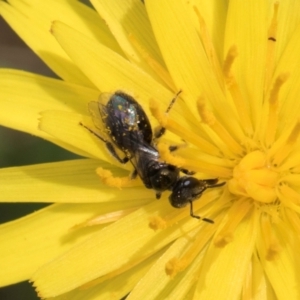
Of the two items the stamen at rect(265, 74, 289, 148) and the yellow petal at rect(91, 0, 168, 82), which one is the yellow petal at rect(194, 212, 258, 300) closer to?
the stamen at rect(265, 74, 289, 148)

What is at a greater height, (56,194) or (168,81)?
(168,81)

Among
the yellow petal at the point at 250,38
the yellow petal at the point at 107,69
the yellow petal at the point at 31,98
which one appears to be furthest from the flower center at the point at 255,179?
the yellow petal at the point at 31,98

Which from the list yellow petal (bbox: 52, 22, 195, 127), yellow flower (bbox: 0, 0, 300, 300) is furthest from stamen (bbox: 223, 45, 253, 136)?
yellow petal (bbox: 52, 22, 195, 127)

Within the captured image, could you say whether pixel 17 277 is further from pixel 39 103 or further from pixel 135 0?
pixel 135 0

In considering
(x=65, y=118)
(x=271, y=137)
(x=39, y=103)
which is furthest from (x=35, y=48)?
(x=271, y=137)

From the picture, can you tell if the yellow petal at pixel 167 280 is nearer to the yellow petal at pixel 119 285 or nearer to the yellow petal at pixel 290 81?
the yellow petal at pixel 119 285

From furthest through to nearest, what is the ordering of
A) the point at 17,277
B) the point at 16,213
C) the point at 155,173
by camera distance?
the point at 16,213, the point at 17,277, the point at 155,173

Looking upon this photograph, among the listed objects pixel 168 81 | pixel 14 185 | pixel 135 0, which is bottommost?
pixel 14 185

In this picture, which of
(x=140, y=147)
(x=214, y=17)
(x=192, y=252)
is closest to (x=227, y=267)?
(x=192, y=252)
